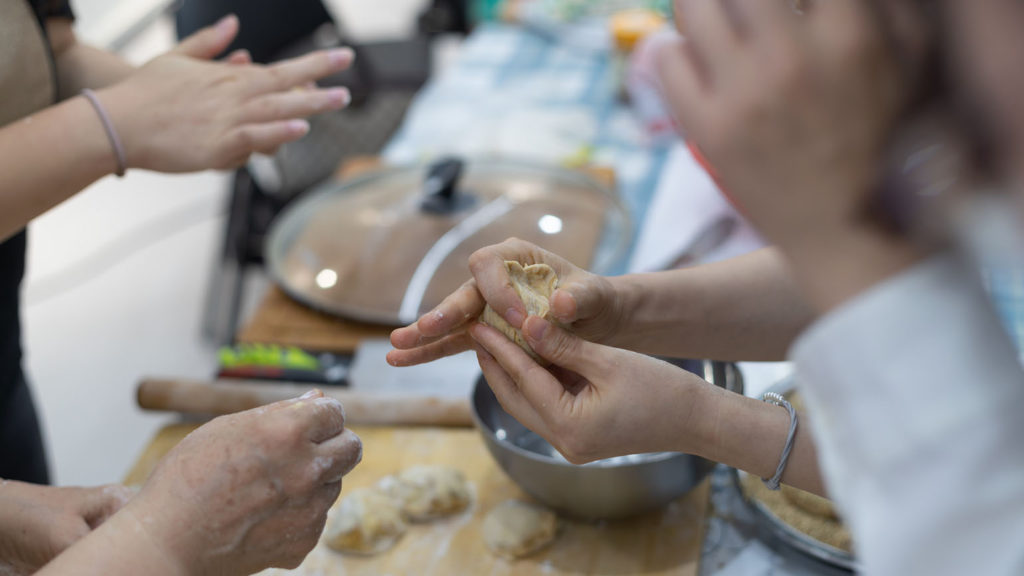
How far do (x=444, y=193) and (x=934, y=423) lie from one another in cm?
131

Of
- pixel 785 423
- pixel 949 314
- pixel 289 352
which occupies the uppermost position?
pixel 949 314

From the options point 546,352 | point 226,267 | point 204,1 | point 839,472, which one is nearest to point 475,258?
point 546,352

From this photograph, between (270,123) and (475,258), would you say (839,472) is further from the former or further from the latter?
(270,123)

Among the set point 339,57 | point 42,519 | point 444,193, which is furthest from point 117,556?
point 444,193

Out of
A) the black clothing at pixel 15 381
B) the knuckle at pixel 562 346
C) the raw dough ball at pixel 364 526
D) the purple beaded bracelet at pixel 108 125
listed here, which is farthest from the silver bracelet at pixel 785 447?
the black clothing at pixel 15 381

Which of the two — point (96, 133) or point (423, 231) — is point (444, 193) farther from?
point (96, 133)

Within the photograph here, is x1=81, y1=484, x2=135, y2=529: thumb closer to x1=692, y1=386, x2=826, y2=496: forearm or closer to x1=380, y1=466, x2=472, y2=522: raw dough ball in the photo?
x1=380, y1=466, x2=472, y2=522: raw dough ball

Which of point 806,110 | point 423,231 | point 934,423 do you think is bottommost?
point 423,231

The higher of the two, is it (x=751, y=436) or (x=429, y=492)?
(x=751, y=436)

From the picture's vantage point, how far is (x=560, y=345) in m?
0.87

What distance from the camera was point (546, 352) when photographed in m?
0.88

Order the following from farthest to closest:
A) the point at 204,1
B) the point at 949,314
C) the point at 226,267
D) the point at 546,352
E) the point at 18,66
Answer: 1. the point at 226,267
2. the point at 204,1
3. the point at 18,66
4. the point at 546,352
5. the point at 949,314

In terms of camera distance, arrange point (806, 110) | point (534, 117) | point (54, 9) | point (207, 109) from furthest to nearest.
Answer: point (534, 117) < point (54, 9) < point (207, 109) < point (806, 110)

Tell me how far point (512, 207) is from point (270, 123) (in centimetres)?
61
